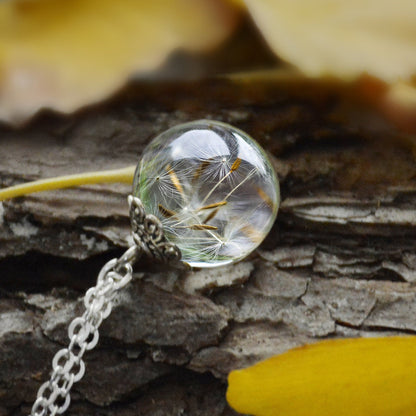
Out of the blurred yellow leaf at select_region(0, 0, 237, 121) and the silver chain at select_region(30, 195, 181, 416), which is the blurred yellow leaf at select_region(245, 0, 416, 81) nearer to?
the blurred yellow leaf at select_region(0, 0, 237, 121)

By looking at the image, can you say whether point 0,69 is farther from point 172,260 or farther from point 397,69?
point 397,69

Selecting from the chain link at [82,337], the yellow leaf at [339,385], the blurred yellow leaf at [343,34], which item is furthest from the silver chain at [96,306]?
the blurred yellow leaf at [343,34]

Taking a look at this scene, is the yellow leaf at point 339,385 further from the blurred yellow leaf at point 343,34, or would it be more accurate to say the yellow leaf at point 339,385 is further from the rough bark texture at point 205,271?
the blurred yellow leaf at point 343,34

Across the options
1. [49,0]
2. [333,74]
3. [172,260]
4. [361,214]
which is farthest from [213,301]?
[49,0]

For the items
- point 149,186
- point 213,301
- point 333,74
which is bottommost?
point 213,301

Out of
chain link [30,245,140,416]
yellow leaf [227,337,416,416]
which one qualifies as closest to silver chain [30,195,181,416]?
chain link [30,245,140,416]

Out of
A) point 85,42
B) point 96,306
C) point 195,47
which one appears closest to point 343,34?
point 195,47

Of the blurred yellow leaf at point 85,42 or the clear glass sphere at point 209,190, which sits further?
the blurred yellow leaf at point 85,42
